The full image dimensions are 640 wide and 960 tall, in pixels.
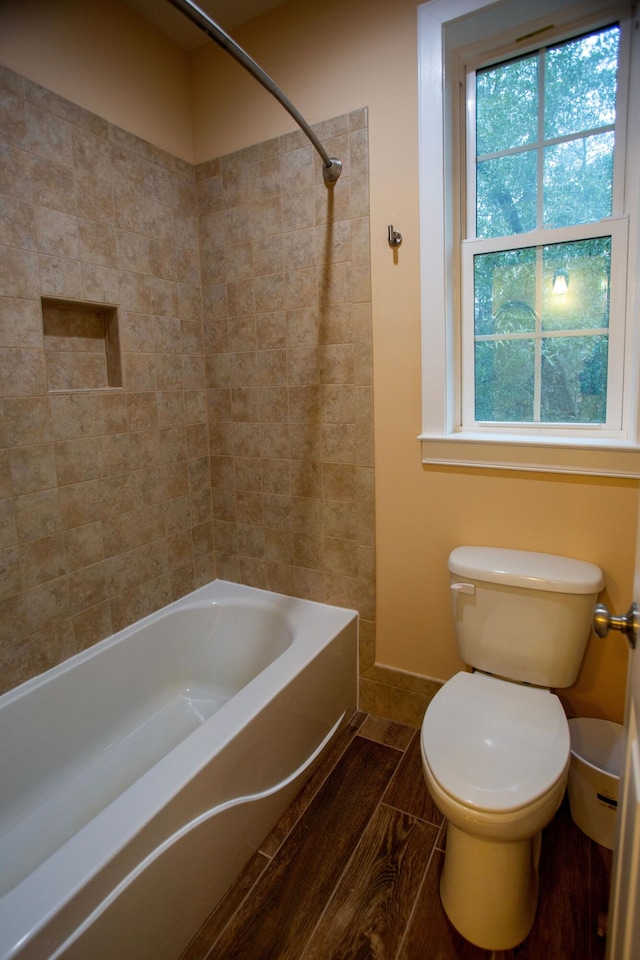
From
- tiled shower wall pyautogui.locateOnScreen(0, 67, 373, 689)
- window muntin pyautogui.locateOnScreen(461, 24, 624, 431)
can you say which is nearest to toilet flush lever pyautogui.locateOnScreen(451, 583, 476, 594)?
tiled shower wall pyautogui.locateOnScreen(0, 67, 373, 689)

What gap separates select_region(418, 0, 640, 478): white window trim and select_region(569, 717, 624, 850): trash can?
2.55ft

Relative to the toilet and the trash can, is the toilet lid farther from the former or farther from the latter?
the trash can

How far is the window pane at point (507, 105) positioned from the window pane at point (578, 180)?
12 centimetres

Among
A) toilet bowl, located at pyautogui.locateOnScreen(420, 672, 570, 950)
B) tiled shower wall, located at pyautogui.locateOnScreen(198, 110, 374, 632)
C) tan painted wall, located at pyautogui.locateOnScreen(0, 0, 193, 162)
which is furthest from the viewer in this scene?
tiled shower wall, located at pyautogui.locateOnScreen(198, 110, 374, 632)

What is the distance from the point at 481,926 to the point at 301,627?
3.21ft

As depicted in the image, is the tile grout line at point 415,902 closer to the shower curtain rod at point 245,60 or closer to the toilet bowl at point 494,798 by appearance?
the toilet bowl at point 494,798

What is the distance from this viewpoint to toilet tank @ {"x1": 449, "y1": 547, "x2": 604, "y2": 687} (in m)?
1.41

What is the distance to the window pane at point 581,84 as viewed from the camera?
1.49 metres

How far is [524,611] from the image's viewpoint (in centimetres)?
145

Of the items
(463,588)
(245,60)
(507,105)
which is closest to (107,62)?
(245,60)

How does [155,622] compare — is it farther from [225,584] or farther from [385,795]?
[385,795]

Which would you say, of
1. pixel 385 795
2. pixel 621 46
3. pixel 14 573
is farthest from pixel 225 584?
pixel 621 46

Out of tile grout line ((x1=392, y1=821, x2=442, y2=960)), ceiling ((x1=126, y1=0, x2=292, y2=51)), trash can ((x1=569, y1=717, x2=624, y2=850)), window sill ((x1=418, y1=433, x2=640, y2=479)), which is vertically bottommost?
tile grout line ((x1=392, y1=821, x2=442, y2=960))

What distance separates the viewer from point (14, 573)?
1.52m
